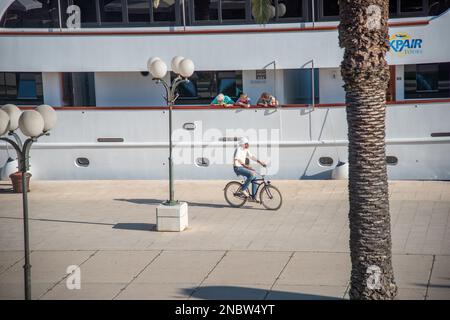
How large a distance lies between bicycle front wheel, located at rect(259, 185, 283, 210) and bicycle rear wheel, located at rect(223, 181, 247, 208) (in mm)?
459

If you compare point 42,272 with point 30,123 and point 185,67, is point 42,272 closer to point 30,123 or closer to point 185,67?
point 30,123

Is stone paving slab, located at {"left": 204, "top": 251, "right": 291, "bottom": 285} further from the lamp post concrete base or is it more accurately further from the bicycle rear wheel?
the bicycle rear wheel

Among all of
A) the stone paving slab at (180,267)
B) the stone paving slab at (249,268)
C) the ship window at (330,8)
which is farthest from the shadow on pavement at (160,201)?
the ship window at (330,8)

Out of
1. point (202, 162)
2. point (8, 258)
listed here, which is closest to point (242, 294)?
point (8, 258)

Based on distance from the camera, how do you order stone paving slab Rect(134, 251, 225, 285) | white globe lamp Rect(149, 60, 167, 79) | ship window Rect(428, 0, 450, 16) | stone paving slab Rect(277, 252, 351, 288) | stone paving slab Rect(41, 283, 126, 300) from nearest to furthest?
stone paving slab Rect(41, 283, 126, 300)
stone paving slab Rect(277, 252, 351, 288)
stone paving slab Rect(134, 251, 225, 285)
white globe lamp Rect(149, 60, 167, 79)
ship window Rect(428, 0, 450, 16)

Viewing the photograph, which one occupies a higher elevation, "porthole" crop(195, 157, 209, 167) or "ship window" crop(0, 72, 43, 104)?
"ship window" crop(0, 72, 43, 104)

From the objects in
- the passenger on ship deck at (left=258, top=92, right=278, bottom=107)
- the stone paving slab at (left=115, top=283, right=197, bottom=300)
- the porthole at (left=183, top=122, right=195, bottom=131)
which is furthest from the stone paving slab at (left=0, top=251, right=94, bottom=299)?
the passenger on ship deck at (left=258, top=92, right=278, bottom=107)

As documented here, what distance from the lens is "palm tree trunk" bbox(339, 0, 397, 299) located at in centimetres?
1235

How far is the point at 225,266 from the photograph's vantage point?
52.4 feet

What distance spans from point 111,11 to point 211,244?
1035 centimetres

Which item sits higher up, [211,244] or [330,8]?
[330,8]

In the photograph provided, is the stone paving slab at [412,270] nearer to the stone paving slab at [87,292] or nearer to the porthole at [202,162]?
the stone paving slab at [87,292]

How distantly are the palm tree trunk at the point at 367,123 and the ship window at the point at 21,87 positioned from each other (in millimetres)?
15374

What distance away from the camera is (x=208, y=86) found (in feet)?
84.5
